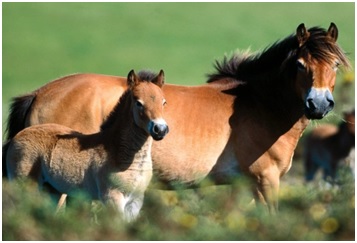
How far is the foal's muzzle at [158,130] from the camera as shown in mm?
8695

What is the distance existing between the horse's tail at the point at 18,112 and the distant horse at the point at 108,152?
0.69 meters

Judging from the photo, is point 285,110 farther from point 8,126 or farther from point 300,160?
point 300,160

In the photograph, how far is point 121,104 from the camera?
380 inches

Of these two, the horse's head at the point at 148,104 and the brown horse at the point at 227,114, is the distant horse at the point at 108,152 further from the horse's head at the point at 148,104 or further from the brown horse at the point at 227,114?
the brown horse at the point at 227,114

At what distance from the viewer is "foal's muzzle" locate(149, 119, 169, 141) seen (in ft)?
28.5

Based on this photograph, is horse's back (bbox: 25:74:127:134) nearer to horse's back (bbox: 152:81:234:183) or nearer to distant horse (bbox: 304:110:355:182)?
horse's back (bbox: 152:81:234:183)

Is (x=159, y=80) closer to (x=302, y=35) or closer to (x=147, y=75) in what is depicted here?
(x=147, y=75)

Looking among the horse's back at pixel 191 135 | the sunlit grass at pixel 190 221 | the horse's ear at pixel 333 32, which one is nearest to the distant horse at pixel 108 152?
the horse's back at pixel 191 135

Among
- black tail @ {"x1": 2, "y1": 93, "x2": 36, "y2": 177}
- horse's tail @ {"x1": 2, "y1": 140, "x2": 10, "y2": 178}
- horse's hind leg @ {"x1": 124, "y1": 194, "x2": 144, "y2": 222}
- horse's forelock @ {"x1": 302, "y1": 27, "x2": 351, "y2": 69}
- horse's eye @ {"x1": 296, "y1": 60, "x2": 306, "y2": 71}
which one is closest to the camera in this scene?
horse's hind leg @ {"x1": 124, "y1": 194, "x2": 144, "y2": 222}

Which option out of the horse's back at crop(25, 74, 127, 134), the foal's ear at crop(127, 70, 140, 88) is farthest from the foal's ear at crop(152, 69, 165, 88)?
the horse's back at crop(25, 74, 127, 134)

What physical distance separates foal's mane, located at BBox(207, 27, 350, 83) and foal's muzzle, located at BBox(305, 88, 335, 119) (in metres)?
0.42

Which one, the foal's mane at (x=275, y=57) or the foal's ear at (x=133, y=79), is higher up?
the foal's mane at (x=275, y=57)

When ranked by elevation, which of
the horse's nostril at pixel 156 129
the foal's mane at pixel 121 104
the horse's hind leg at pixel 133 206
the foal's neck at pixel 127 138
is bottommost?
the horse's hind leg at pixel 133 206

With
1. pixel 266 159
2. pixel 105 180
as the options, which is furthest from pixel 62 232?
pixel 266 159
